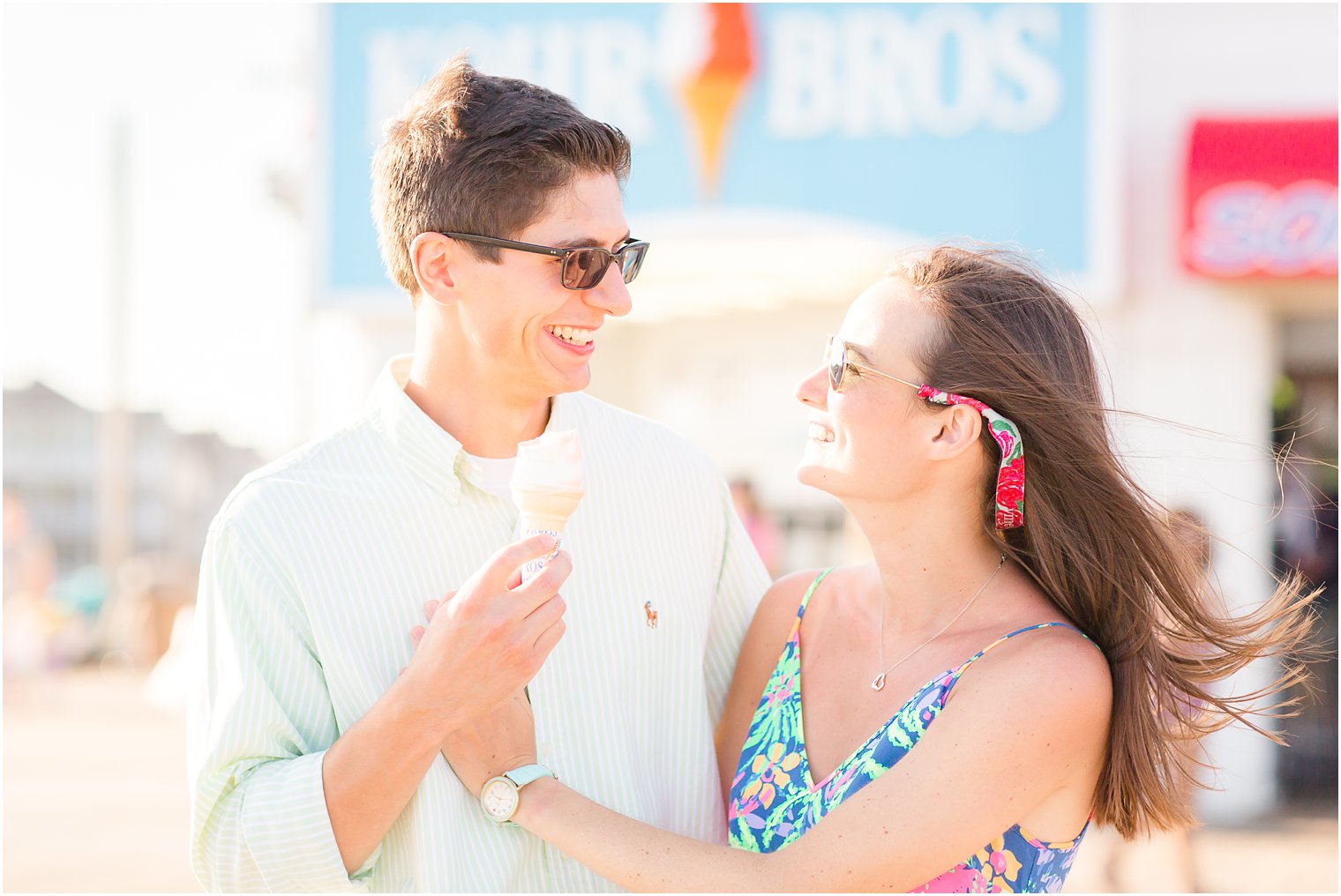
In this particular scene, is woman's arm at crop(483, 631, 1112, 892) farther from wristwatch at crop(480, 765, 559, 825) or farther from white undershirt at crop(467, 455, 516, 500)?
white undershirt at crop(467, 455, 516, 500)

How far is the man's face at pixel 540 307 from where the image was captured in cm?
271

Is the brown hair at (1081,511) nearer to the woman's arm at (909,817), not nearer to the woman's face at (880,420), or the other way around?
the woman's face at (880,420)

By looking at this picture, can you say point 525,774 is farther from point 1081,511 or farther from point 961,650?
point 1081,511

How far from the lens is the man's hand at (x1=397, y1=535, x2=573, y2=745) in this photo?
2.25 meters

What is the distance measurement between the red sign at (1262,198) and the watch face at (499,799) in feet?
24.4

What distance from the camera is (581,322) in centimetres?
274

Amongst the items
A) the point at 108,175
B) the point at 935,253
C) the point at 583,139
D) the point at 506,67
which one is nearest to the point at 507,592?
the point at 583,139

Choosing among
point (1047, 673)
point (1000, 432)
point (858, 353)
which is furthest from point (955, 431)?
point (1047, 673)

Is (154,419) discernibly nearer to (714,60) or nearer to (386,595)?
(714,60)

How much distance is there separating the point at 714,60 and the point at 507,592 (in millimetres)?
8126

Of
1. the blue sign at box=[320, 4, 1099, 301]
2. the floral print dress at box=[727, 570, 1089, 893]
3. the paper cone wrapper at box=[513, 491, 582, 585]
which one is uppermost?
the blue sign at box=[320, 4, 1099, 301]

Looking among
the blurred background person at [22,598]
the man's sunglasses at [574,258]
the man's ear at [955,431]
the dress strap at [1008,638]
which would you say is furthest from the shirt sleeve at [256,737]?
the blurred background person at [22,598]

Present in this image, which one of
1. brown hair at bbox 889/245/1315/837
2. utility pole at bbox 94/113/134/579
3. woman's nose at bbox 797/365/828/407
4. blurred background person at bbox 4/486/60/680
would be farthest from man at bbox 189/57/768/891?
utility pole at bbox 94/113/134/579

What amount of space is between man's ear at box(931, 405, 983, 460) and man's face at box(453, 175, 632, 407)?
726 millimetres
